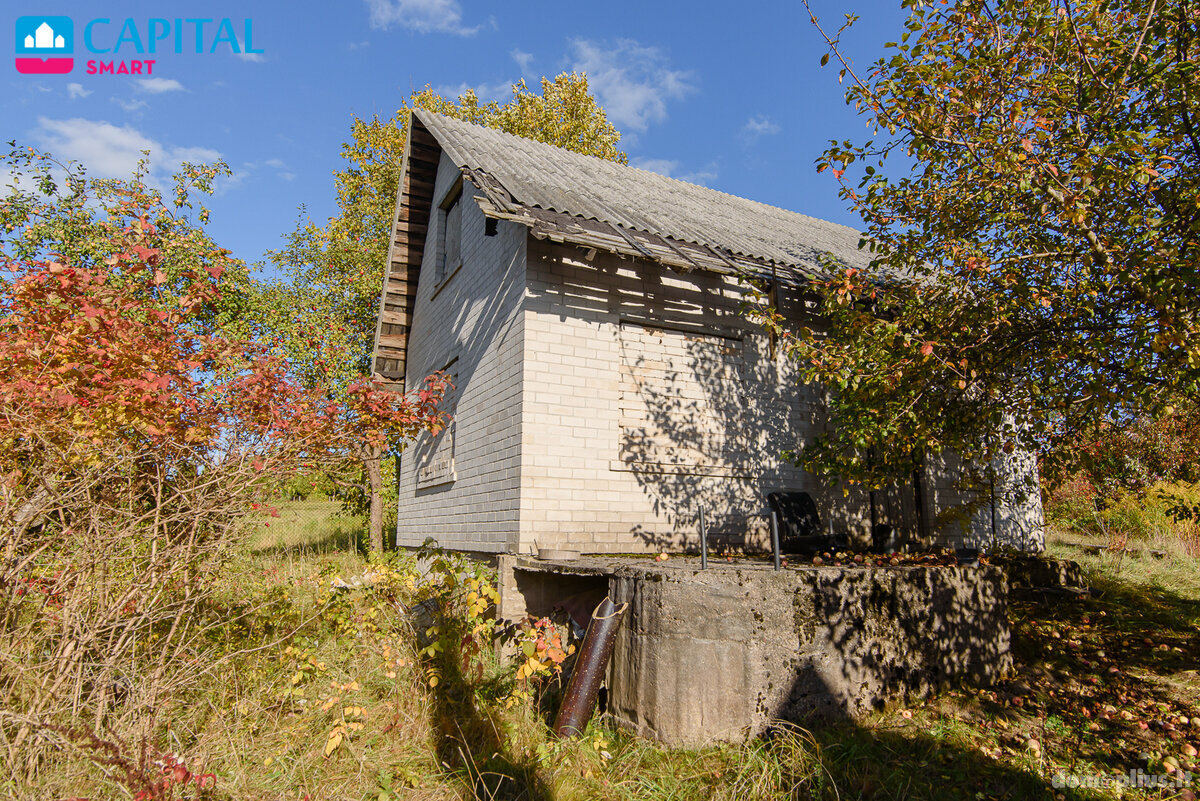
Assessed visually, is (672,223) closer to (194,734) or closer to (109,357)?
(109,357)

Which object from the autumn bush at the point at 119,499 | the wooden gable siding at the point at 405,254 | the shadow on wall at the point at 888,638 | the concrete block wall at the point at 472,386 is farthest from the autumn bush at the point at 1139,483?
the wooden gable siding at the point at 405,254

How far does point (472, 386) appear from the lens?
25.3ft

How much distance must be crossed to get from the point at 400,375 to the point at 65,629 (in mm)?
8408

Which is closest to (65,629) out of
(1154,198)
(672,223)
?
(672,223)

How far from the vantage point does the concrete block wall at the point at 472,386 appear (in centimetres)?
652

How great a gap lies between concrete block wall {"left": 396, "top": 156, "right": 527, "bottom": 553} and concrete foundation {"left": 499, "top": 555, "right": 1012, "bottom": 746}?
1905 mm

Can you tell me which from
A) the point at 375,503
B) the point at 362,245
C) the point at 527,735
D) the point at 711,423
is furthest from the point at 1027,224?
the point at 362,245

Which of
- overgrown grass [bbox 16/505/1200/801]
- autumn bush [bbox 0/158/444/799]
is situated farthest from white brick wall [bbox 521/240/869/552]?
autumn bush [bbox 0/158/444/799]

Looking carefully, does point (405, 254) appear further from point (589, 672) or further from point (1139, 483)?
point (1139, 483)

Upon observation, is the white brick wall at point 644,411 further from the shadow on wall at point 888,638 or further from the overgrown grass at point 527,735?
the shadow on wall at point 888,638

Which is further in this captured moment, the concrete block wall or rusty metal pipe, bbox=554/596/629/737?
the concrete block wall

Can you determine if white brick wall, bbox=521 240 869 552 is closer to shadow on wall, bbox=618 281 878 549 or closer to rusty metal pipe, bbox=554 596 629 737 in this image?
shadow on wall, bbox=618 281 878 549

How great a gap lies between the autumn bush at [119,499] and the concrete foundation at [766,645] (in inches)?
105

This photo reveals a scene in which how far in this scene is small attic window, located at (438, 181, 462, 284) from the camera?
9195mm
